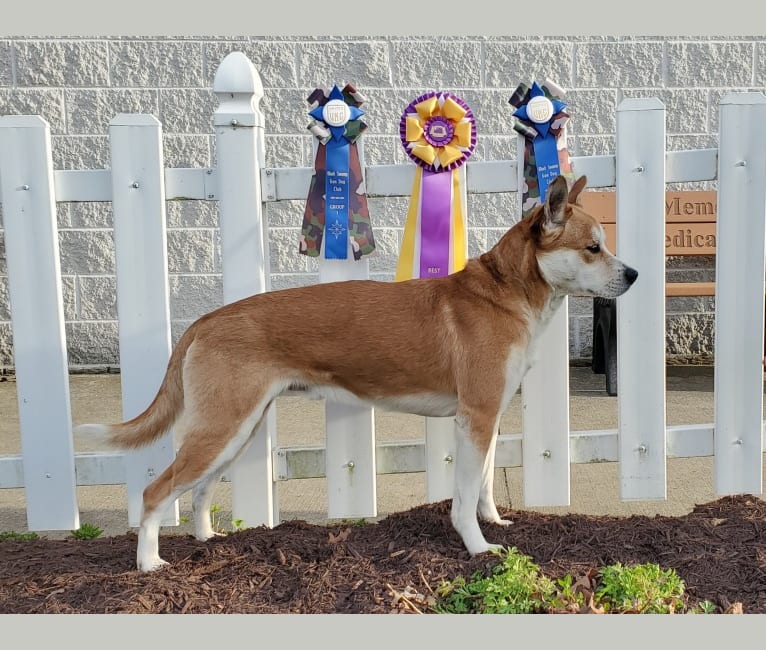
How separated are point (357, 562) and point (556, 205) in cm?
186

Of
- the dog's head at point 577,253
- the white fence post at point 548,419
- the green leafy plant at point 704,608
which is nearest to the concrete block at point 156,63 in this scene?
the white fence post at point 548,419

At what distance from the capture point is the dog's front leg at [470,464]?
3.49 m

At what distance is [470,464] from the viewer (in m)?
3.51

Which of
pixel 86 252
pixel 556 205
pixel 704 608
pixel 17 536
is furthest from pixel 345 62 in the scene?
pixel 704 608

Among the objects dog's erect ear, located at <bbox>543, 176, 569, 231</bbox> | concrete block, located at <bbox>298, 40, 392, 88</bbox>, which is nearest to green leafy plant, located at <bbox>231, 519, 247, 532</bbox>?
dog's erect ear, located at <bbox>543, 176, 569, 231</bbox>

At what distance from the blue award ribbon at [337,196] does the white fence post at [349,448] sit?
0.27ft

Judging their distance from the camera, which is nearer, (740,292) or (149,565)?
(149,565)

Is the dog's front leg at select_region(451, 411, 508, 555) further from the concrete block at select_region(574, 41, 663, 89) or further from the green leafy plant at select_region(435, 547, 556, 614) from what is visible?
the concrete block at select_region(574, 41, 663, 89)

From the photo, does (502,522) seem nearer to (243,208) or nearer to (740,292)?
(740,292)

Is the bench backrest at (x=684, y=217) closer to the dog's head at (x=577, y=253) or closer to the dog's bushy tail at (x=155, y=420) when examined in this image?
the dog's head at (x=577, y=253)

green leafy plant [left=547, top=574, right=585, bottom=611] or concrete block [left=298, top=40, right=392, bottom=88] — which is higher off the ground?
concrete block [left=298, top=40, right=392, bottom=88]

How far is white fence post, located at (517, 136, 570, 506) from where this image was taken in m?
Result: 4.01

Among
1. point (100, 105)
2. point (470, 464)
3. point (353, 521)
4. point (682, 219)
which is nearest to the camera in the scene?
point (470, 464)

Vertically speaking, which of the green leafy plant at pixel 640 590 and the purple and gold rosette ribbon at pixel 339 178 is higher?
the purple and gold rosette ribbon at pixel 339 178
